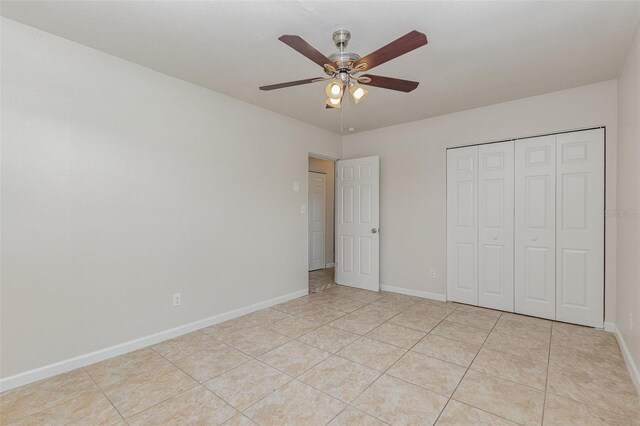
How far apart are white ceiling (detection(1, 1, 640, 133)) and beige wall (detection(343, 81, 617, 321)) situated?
0.27 m

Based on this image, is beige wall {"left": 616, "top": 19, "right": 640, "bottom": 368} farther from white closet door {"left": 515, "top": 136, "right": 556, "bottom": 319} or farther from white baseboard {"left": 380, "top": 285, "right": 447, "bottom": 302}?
white baseboard {"left": 380, "top": 285, "right": 447, "bottom": 302}

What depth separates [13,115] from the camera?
6.90ft

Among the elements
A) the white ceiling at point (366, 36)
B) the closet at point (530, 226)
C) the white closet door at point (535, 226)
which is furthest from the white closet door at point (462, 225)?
the white ceiling at point (366, 36)

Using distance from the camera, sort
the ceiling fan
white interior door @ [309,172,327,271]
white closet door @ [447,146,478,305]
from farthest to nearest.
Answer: white interior door @ [309,172,327,271] < white closet door @ [447,146,478,305] < the ceiling fan

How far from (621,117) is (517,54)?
4.22 feet

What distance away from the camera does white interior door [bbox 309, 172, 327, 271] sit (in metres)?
6.25

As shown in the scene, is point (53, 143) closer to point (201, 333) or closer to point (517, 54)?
point (201, 333)

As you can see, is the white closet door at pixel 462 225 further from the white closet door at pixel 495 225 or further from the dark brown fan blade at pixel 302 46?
the dark brown fan blade at pixel 302 46

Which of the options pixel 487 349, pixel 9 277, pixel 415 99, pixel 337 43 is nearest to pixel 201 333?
pixel 9 277

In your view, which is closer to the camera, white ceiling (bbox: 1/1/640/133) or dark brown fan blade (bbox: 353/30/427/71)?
dark brown fan blade (bbox: 353/30/427/71)

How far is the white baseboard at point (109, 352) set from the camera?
6.97 feet

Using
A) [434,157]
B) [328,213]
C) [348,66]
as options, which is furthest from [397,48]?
[328,213]

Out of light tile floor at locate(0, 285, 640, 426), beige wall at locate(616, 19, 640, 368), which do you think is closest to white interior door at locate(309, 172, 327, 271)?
light tile floor at locate(0, 285, 640, 426)

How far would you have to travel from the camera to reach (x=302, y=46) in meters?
1.72
